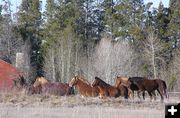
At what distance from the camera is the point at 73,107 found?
17.8 meters

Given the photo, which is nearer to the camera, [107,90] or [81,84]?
[107,90]

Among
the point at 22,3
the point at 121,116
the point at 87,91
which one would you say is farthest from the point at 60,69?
the point at 121,116

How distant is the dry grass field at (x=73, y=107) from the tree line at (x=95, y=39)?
1397 inches

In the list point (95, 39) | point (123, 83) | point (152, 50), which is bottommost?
point (123, 83)

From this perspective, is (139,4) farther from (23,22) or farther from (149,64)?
(23,22)

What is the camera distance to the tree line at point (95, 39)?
62438 millimetres

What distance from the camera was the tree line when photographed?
6244 centimetres

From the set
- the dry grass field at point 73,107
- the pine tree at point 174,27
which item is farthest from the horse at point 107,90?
the pine tree at point 174,27

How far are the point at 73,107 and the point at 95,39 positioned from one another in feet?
182

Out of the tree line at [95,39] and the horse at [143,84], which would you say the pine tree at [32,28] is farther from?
the horse at [143,84]

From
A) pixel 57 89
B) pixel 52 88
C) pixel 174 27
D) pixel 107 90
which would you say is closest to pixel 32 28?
pixel 174 27

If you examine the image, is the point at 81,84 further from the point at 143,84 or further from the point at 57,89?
the point at 143,84

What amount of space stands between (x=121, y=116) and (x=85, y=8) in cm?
6155

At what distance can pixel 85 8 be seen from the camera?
7519cm
